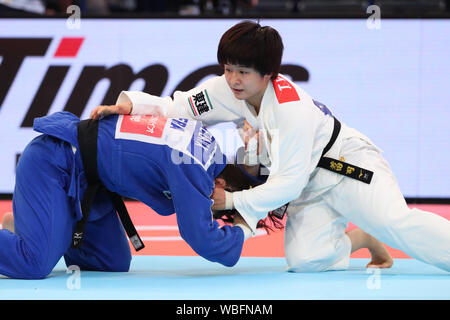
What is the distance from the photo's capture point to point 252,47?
282cm

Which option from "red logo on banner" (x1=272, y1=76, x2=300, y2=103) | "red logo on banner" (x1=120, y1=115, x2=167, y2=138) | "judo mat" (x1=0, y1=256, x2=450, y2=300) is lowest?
"judo mat" (x1=0, y1=256, x2=450, y2=300)

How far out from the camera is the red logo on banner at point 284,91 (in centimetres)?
292

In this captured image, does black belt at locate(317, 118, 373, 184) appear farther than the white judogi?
Yes

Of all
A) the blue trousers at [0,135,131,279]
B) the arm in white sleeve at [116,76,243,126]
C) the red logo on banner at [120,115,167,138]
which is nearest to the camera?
the blue trousers at [0,135,131,279]

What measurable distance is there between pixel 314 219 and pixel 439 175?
2.89 metres

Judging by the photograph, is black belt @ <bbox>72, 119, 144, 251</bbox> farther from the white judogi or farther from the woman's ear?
the woman's ear

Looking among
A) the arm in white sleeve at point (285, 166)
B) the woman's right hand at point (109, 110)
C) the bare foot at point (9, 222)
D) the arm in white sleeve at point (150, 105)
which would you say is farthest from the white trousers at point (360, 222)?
the bare foot at point (9, 222)

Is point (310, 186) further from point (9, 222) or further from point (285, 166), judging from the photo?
point (9, 222)

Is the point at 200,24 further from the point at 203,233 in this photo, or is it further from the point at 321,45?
A: the point at 203,233

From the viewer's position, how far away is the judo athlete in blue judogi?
8.57 ft

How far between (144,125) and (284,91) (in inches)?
28.9

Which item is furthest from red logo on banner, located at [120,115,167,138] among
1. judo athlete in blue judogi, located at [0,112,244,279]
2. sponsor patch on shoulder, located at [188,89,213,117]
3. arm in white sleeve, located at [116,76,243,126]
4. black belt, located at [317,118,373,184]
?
black belt, located at [317,118,373,184]

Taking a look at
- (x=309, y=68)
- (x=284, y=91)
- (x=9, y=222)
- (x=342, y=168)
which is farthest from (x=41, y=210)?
(x=309, y=68)

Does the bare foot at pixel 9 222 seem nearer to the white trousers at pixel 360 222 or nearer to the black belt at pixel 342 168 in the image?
the white trousers at pixel 360 222
